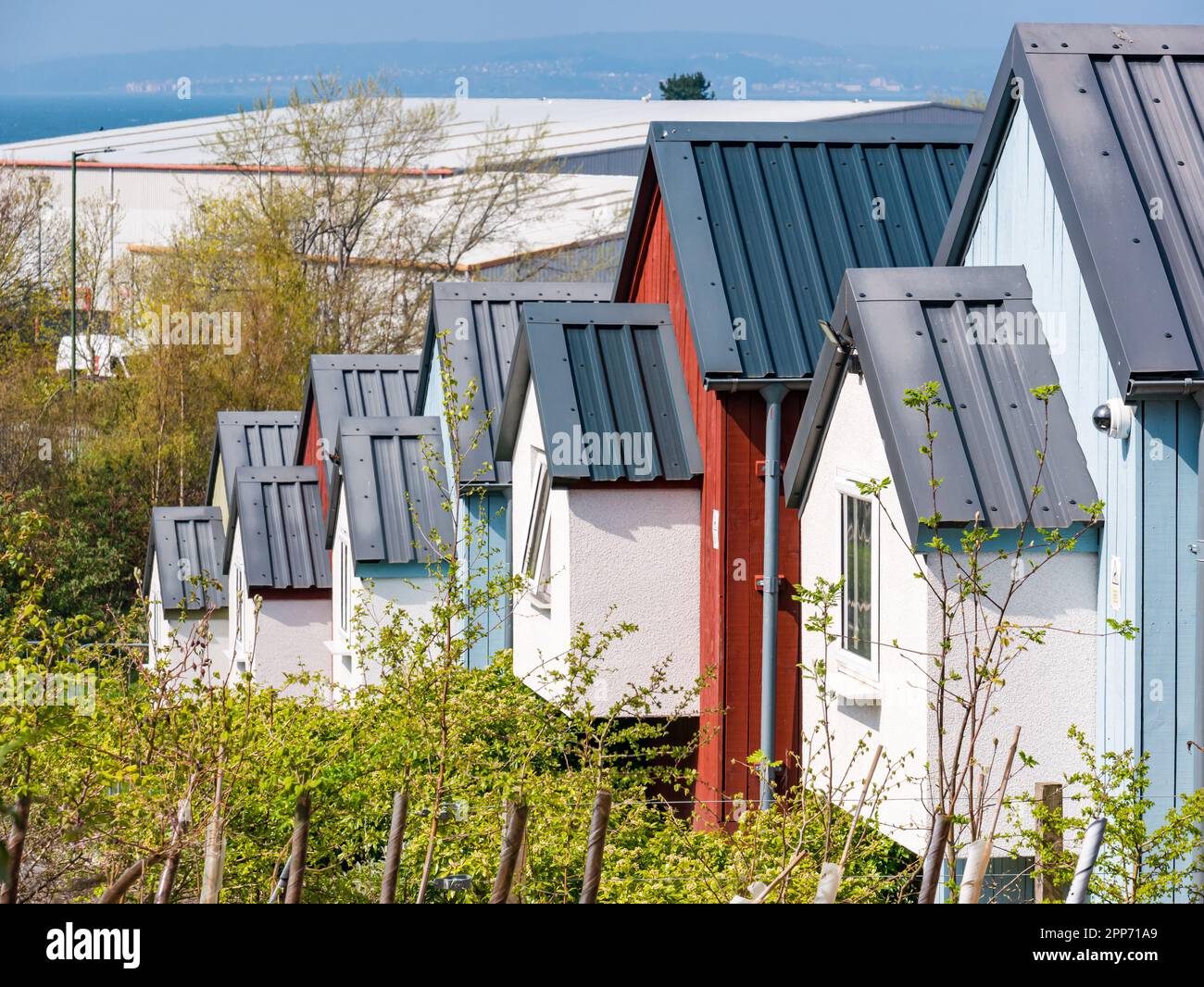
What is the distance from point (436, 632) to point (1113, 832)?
15.2ft

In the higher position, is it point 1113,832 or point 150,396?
point 150,396

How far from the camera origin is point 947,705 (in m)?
A: 8.73

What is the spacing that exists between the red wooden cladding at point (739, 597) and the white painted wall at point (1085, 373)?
3.56 m

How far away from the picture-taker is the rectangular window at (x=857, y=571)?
9.85m

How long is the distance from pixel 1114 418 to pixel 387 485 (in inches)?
489

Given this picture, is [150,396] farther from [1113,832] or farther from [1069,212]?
[1113,832]

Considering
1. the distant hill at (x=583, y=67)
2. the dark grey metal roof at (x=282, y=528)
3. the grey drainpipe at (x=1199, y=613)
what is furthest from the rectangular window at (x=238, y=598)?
the distant hill at (x=583, y=67)

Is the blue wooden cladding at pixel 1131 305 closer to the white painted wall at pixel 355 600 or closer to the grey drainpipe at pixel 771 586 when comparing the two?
the grey drainpipe at pixel 771 586

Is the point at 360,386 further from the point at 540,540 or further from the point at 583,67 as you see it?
the point at 583,67

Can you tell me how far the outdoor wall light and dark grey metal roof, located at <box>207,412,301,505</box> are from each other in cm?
2307

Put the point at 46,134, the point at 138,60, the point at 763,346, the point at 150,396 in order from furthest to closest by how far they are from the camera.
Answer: the point at 138,60 < the point at 46,134 < the point at 150,396 < the point at 763,346

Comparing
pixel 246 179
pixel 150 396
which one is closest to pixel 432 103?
pixel 246 179

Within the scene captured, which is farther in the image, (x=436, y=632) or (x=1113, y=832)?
(x=436, y=632)

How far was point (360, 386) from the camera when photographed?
80.3 ft
